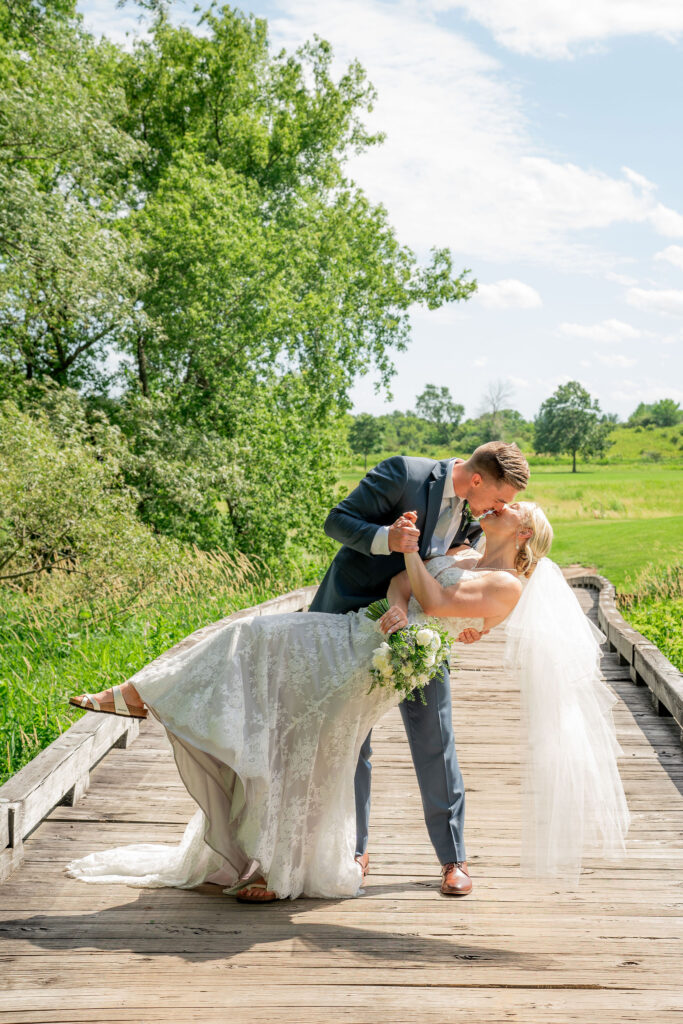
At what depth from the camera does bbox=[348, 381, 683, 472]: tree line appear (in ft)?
183

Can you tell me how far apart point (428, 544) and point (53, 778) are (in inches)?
→ 81.4

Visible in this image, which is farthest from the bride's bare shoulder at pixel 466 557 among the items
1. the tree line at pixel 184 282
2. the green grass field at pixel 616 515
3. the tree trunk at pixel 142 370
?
the tree trunk at pixel 142 370

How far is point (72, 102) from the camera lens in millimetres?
13898

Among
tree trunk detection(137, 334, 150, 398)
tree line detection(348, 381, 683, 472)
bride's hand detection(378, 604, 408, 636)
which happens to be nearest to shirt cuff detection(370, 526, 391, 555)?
bride's hand detection(378, 604, 408, 636)

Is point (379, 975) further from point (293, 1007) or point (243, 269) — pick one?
point (243, 269)

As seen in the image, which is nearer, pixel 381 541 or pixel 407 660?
pixel 407 660

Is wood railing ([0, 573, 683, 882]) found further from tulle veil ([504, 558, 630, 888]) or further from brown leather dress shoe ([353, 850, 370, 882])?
tulle veil ([504, 558, 630, 888])

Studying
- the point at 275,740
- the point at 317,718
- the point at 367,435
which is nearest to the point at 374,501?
the point at 317,718

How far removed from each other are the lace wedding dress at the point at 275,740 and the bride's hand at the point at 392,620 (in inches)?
4.4

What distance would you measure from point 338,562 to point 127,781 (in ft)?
6.45

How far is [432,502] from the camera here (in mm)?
3734

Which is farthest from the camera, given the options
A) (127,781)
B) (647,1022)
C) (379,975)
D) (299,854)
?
(127,781)

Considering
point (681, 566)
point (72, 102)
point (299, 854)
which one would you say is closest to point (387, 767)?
point (299, 854)

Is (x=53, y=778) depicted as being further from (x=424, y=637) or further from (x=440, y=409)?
(x=440, y=409)
